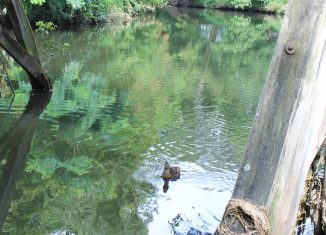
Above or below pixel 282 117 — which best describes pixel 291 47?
above

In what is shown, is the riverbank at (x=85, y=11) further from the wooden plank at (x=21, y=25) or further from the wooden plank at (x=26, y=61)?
the wooden plank at (x=21, y=25)

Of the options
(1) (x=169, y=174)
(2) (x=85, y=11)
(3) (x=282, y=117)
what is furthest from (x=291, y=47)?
(2) (x=85, y=11)

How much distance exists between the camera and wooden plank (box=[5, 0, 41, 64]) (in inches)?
356

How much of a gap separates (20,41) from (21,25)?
12.0 inches

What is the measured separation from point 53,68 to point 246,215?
42.6 ft

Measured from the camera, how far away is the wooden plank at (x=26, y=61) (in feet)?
29.6

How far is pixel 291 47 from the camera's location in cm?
155

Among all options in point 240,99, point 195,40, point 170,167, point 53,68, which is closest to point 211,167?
point 170,167

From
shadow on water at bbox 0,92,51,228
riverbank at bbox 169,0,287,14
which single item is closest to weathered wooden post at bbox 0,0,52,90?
shadow on water at bbox 0,92,51,228

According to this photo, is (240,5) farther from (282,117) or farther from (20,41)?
(282,117)

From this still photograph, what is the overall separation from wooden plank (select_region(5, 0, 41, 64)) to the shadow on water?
37.7 inches

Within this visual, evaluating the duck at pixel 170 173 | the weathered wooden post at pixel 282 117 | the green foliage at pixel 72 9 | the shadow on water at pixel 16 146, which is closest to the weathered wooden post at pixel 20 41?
the shadow on water at pixel 16 146

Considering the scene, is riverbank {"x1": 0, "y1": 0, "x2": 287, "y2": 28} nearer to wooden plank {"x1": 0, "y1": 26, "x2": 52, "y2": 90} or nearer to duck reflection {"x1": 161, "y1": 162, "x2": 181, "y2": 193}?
wooden plank {"x1": 0, "y1": 26, "x2": 52, "y2": 90}

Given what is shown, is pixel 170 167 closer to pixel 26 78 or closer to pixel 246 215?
pixel 246 215
